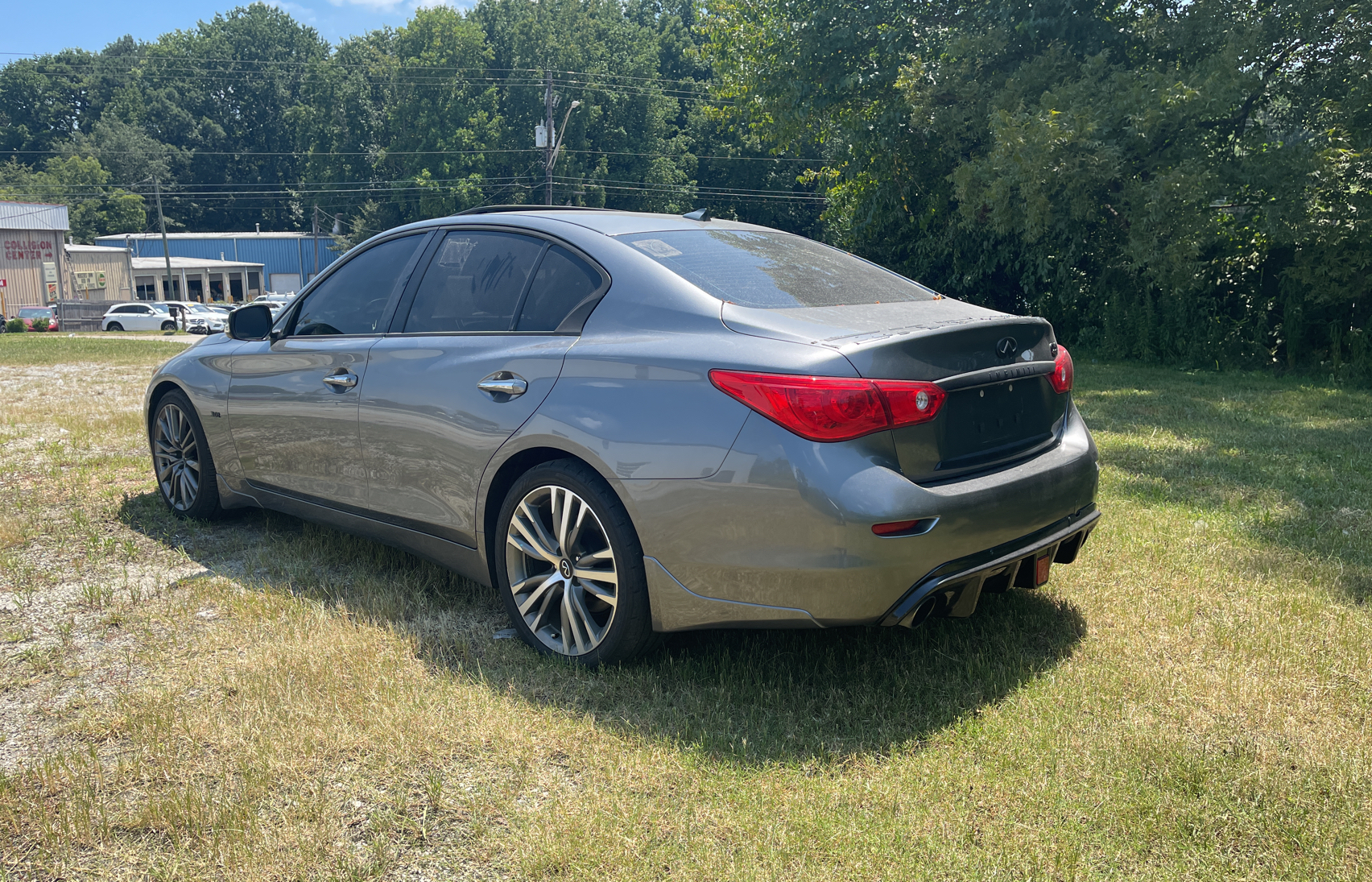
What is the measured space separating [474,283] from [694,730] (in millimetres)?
2054

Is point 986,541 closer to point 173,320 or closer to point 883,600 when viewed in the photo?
point 883,600

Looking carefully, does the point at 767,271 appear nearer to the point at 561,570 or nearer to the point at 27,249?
the point at 561,570

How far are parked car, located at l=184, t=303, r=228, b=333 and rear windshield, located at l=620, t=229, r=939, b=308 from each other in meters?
40.8

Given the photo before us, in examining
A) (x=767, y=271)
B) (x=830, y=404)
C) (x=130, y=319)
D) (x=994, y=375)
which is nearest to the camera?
(x=830, y=404)

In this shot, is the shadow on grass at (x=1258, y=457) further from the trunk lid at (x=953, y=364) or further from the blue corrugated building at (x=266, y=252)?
the blue corrugated building at (x=266, y=252)

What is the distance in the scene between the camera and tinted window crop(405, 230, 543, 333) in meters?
3.89

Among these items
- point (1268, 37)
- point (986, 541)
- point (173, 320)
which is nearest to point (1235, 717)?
point (986, 541)

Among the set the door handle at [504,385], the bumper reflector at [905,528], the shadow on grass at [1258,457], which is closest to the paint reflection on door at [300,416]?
the door handle at [504,385]

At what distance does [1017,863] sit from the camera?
7.61 ft

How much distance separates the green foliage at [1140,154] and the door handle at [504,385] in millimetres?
11831

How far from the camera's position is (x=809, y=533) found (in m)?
2.86

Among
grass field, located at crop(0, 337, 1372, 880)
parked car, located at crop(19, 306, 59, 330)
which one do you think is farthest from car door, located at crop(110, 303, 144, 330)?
grass field, located at crop(0, 337, 1372, 880)

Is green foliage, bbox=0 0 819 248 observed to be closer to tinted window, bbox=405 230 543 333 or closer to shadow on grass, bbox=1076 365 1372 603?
shadow on grass, bbox=1076 365 1372 603

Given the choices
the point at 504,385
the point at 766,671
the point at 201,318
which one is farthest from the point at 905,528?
the point at 201,318
